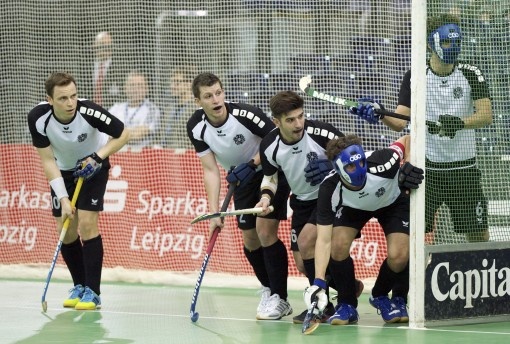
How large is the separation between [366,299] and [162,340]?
244 centimetres

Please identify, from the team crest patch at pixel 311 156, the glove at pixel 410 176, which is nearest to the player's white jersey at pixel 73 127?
the team crest patch at pixel 311 156

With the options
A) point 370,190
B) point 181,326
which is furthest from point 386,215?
point 181,326

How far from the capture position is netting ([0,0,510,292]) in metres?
→ 9.30

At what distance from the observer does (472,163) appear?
7285mm

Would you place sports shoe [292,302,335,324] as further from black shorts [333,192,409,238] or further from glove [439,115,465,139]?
glove [439,115,465,139]

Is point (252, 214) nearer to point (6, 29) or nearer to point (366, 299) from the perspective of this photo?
point (366, 299)

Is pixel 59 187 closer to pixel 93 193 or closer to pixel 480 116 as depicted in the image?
pixel 93 193

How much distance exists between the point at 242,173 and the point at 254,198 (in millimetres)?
342

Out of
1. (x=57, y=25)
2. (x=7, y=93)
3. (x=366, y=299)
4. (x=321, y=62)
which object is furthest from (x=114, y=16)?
(x=366, y=299)

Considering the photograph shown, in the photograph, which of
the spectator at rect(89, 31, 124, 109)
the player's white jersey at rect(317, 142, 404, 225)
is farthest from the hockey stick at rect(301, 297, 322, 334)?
the spectator at rect(89, 31, 124, 109)

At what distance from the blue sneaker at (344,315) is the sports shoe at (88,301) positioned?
1.74m

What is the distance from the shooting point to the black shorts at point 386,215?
7148 millimetres

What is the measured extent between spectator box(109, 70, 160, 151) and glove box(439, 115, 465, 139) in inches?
149

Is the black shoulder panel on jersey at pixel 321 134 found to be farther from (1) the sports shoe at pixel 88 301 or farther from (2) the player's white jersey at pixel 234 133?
(1) the sports shoe at pixel 88 301
